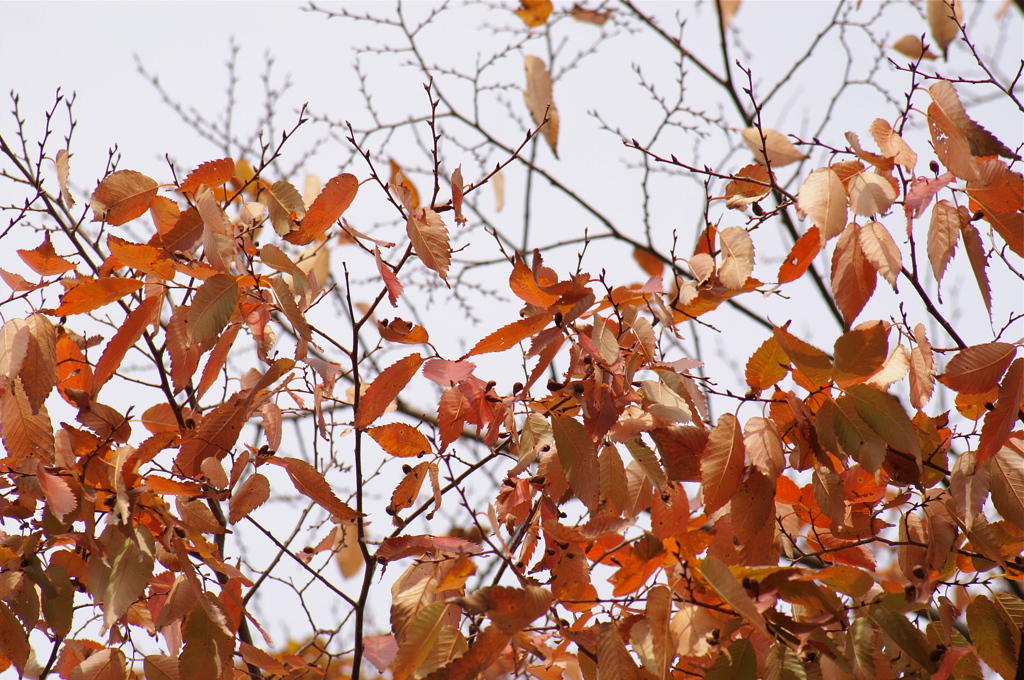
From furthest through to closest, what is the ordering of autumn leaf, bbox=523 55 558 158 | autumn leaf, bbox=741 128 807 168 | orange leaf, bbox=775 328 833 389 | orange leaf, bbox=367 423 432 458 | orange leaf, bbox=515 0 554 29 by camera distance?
orange leaf, bbox=515 0 554 29
autumn leaf, bbox=523 55 558 158
autumn leaf, bbox=741 128 807 168
orange leaf, bbox=367 423 432 458
orange leaf, bbox=775 328 833 389

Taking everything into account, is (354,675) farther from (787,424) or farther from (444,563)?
(787,424)

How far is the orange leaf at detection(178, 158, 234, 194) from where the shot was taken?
1.09m

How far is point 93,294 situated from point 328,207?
338 mm

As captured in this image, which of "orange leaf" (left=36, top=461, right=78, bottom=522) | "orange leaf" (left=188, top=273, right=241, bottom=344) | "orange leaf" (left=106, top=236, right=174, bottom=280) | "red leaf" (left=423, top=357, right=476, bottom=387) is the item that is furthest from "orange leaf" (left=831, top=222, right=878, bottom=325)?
"orange leaf" (left=36, top=461, right=78, bottom=522)

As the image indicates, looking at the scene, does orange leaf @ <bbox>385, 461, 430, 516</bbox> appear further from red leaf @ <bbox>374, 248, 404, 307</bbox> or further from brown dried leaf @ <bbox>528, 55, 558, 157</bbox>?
brown dried leaf @ <bbox>528, 55, 558, 157</bbox>

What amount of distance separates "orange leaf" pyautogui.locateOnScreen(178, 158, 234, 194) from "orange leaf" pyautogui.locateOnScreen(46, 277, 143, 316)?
0.52 ft

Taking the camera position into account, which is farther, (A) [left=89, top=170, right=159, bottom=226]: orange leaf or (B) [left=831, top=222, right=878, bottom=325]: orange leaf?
(A) [left=89, top=170, right=159, bottom=226]: orange leaf

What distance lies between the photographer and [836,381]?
933 millimetres

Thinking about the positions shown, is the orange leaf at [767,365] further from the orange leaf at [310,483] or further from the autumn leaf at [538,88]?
the autumn leaf at [538,88]

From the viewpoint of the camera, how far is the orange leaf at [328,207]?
41.7 inches

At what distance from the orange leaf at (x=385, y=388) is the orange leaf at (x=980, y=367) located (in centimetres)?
68

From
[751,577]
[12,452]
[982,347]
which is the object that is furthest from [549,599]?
[12,452]

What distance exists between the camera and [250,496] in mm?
1152

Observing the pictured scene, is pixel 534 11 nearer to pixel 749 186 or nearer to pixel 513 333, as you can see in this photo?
pixel 749 186
